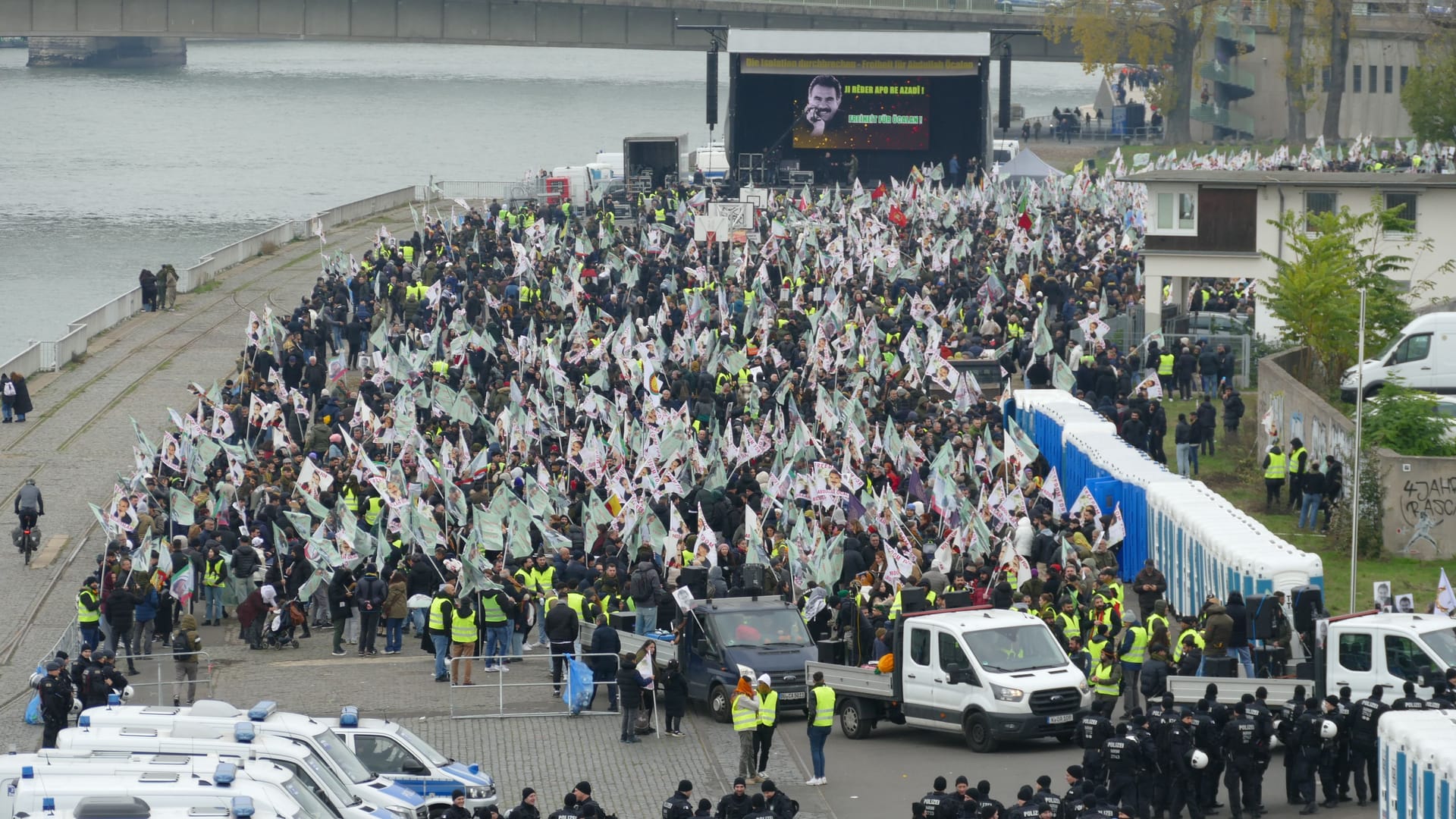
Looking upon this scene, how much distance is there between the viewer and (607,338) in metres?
40.9

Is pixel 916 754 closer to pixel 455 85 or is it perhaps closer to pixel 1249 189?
pixel 1249 189

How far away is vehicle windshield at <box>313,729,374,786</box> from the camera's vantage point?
65.7ft

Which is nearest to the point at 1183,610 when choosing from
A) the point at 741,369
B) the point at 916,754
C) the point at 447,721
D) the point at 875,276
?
the point at 916,754

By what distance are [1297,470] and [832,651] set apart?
10.1 m

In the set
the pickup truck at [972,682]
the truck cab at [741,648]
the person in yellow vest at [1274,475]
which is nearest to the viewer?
the pickup truck at [972,682]

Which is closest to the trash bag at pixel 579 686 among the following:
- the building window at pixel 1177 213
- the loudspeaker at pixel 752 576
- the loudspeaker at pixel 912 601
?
the loudspeaker at pixel 752 576

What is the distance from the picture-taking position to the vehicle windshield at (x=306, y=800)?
18.3 m

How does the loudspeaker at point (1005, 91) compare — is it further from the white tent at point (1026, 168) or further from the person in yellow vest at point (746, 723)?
the person in yellow vest at point (746, 723)

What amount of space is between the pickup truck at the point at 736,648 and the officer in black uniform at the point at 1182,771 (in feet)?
17.6

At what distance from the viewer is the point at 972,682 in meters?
23.5

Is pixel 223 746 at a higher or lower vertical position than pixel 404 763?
higher

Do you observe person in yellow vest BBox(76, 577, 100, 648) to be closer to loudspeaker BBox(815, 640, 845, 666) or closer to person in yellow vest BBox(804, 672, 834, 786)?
loudspeaker BBox(815, 640, 845, 666)

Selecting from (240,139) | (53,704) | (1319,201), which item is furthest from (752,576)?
(240,139)

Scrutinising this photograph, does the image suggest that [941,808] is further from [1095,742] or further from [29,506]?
[29,506]
